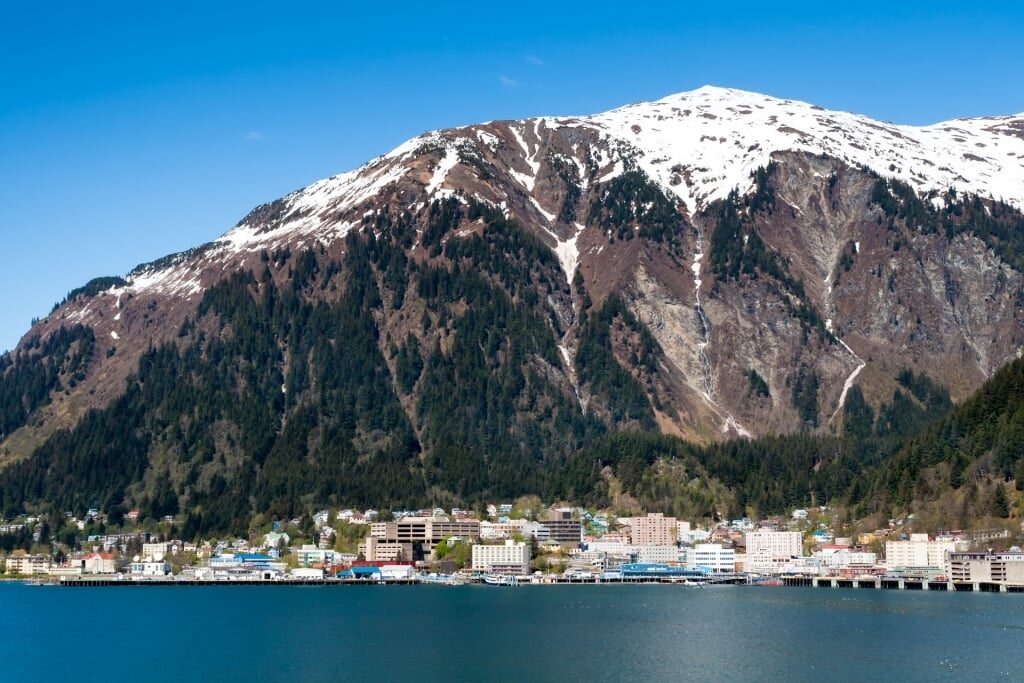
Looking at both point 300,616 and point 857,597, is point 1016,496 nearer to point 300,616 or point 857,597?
point 857,597

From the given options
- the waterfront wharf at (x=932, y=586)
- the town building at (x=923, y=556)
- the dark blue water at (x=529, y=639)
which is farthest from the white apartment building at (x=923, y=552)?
the dark blue water at (x=529, y=639)

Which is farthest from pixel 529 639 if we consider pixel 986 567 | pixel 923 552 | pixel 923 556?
pixel 923 552

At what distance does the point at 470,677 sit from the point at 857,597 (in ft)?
264

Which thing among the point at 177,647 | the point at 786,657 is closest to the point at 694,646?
the point at 786,657

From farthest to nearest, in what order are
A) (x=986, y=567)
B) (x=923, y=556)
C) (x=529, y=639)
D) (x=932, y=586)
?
1. (x=923, y=556)
2. (x=932, y=586)
3. (x=986, y=567)
4. (x=529, y=639)

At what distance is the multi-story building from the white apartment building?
2682 mm

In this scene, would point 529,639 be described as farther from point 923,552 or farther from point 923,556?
point 923,552

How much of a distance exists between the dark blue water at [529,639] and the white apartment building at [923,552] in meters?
15.3

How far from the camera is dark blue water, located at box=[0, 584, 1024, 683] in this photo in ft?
355

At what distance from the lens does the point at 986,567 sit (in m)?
184

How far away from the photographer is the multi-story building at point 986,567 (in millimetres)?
180625

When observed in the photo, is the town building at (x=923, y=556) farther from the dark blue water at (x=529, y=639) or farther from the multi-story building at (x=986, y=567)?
the dark blue water at (x=529, y=639)

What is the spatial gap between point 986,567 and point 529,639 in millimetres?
76799

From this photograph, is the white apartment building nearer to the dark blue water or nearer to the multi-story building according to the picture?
the multi-story building
